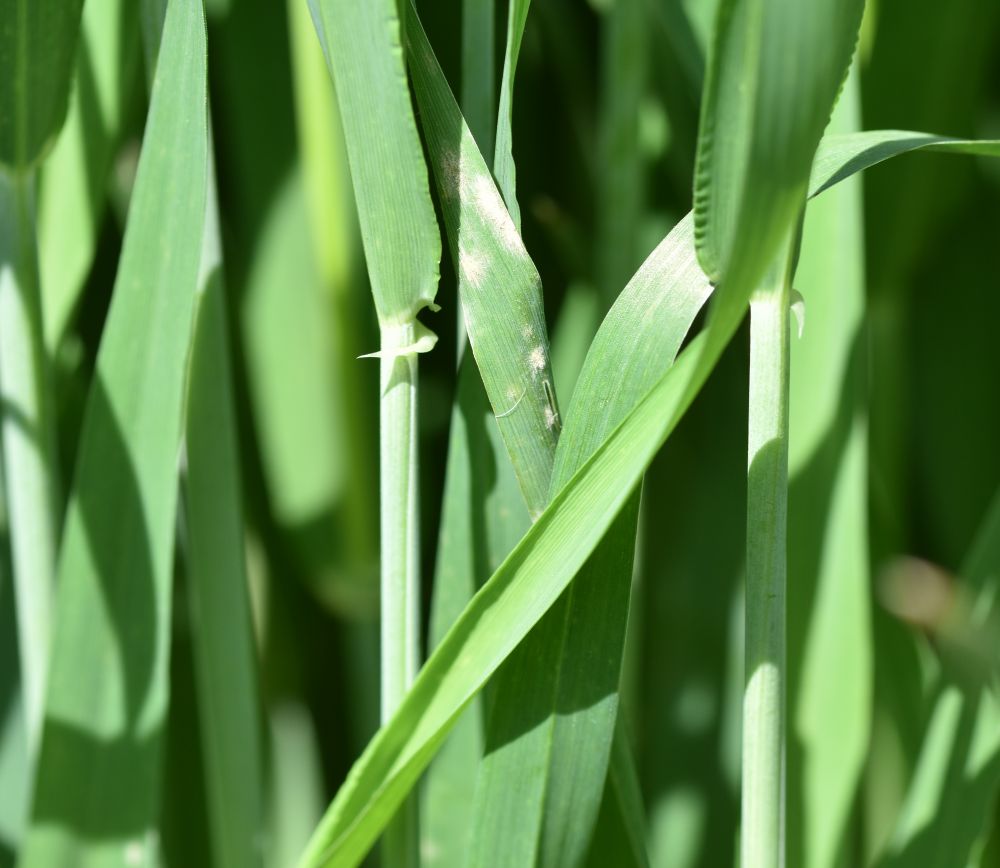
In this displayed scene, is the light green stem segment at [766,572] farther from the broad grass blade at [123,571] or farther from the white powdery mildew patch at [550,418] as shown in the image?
the broad grass blade at [123,571]

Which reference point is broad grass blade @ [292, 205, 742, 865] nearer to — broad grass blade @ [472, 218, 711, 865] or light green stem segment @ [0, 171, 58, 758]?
broad grass blade @ [472, 218, 711, 865]

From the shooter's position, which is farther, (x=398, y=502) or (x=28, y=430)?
(x=28, y=430)

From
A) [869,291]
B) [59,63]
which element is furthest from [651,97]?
[59,63]

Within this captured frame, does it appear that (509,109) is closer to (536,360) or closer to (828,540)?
(536,360)

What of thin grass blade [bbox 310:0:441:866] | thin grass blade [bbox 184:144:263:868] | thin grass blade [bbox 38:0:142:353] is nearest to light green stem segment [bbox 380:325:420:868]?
thin grass blade [bbox 310:0:441:866]

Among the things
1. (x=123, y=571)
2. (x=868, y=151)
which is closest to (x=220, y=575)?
(x=123, y=571)

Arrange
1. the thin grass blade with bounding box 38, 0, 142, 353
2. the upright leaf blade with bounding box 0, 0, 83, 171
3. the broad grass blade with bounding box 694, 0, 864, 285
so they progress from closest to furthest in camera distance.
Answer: the broad grass blade with bounding box 694, 0, 864, 285 < the upright leaf blade with bounding box 0, 0, 83, 171 < the thin grass blade with bounding box 38, 0, 142, 353

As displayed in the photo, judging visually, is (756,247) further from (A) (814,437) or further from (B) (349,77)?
(A) (814,437)

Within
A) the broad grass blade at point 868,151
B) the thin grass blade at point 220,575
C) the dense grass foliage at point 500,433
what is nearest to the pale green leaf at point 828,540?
the dense grass foliage at point 500,433

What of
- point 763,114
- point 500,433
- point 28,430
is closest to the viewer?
point 763,114
